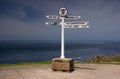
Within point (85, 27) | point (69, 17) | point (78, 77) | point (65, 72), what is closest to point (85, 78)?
point (78, 77)

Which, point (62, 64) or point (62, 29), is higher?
point (62, 29)

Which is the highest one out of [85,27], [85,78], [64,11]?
[64,11]

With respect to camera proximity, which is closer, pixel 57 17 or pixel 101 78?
pixel 101 78

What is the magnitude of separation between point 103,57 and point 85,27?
445 inches

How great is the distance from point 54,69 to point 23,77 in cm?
362

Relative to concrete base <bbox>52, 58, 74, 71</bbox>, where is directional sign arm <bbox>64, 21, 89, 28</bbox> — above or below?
above

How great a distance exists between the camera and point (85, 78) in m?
15.0

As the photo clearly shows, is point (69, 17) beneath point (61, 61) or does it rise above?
above

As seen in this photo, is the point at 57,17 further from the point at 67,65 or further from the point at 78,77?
the point at 78,77

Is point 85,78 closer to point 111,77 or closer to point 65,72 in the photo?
point 111,77

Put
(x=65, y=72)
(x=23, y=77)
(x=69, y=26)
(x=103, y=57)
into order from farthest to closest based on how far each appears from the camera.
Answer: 1. (x=103, y=57)
2. (x=69, y=26)
3. (x=65, y=72)
4. (x=23, y=77)

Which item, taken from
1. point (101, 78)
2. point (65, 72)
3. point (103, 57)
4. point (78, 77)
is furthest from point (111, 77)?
point (103, 57)

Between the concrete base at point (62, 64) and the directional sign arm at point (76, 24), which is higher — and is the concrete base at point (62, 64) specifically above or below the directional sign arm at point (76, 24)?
below

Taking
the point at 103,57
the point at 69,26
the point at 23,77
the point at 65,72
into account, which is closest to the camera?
the point at 23,77
